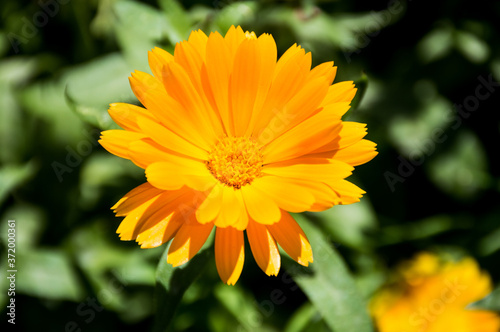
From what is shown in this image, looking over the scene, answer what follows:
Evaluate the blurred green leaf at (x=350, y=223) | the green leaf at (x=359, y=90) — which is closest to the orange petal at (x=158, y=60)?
the green leaf at (x=359, y=90)

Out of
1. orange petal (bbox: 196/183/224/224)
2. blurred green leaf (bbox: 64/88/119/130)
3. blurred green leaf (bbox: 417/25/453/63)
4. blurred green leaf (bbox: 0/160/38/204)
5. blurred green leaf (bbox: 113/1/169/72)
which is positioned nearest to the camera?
orange petal (bbox: 196/183/224/224)

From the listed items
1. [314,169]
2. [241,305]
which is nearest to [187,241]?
[314,169]

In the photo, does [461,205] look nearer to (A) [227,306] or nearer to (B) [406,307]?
(B) [406,307]

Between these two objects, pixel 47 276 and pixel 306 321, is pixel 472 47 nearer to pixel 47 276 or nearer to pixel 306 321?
pixel 306 321

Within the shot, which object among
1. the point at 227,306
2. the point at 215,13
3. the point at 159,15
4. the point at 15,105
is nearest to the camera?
the point at 215,13

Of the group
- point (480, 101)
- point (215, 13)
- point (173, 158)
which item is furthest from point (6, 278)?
point (480, 101)

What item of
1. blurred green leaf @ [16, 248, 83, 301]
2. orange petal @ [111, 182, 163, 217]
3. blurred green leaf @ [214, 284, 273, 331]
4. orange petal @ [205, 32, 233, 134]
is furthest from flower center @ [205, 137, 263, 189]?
blurred green leaf @ [16, 248, 83, 301]

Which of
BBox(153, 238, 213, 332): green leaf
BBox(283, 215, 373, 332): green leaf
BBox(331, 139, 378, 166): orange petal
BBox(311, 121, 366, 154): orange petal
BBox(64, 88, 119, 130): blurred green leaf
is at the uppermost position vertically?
BBox(64, 88, 119, 130): blurred green leaf

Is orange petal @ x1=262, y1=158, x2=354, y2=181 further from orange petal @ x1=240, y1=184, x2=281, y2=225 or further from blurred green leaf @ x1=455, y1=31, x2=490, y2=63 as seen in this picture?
blurred green leaf @ x1=455, y1=31, x2=490, y2=63
